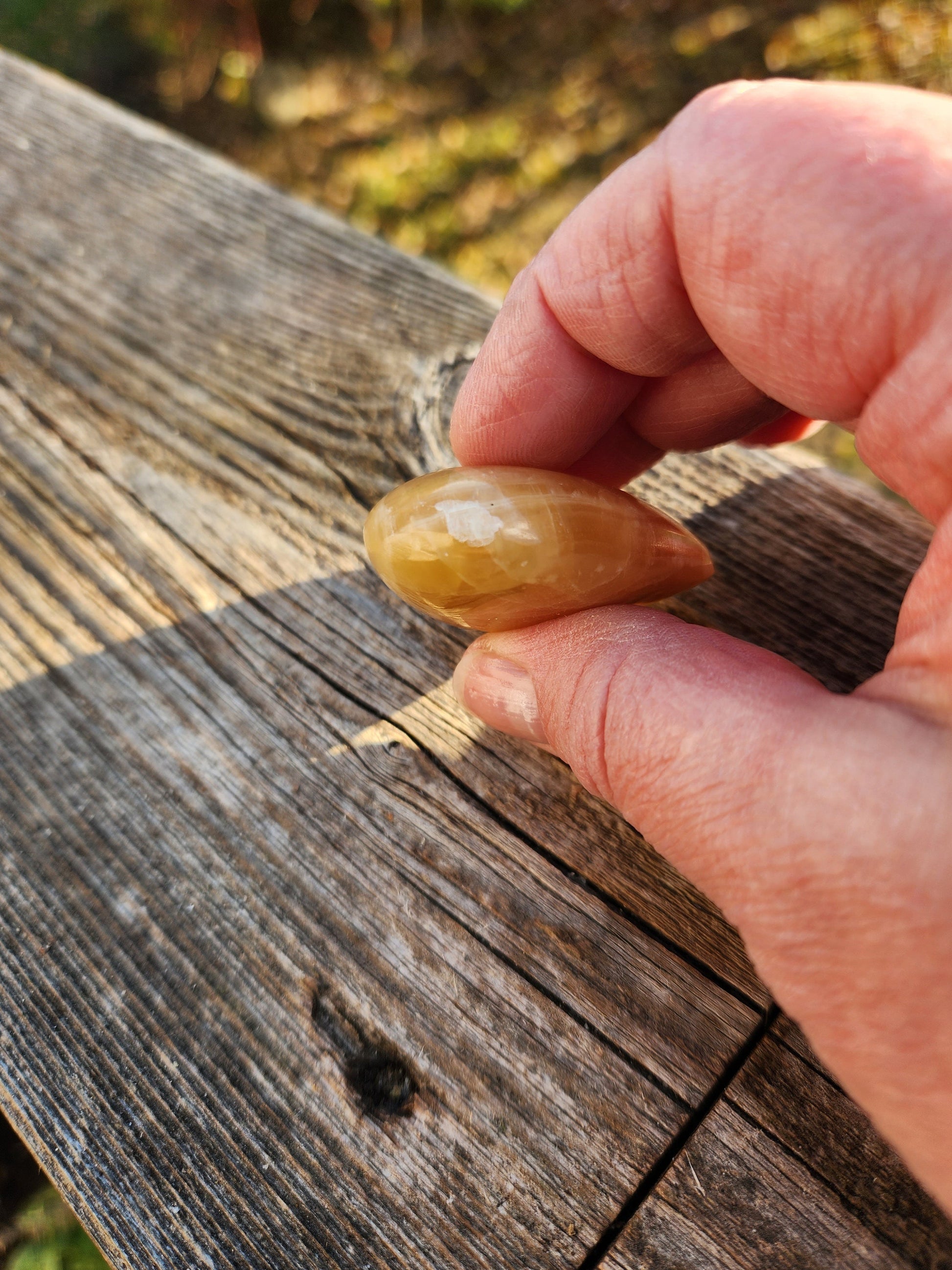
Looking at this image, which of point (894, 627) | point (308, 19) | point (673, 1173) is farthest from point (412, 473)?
point (308, 19)

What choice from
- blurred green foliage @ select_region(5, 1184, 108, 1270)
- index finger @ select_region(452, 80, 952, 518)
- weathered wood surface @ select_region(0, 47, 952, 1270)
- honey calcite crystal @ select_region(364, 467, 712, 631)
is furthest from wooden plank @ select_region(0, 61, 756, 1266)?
blurred green foliage @ select_region(5, 1184, 108, 1270)

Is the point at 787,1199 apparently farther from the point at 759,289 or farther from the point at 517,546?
the point at 759,289

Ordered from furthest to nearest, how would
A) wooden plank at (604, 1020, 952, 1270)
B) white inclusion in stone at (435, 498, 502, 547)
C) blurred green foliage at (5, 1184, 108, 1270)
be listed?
blurred green foliage at (5, 1184, 108, 1270)
white inclusion in stone at (435, 498, 502, 547)
wooden plank at (604, 1020, 952, 1270)

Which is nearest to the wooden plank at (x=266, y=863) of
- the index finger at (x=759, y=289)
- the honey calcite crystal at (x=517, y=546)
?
the honey calcite crystal at (x=517, y=546)

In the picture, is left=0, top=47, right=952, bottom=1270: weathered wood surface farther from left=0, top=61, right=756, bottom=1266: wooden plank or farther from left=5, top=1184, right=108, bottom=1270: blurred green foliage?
left=5, top=1184, right=108, bottom=1270: blurred green foliage

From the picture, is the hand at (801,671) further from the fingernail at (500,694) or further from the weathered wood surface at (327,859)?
the weathered wood surface at (327,859)

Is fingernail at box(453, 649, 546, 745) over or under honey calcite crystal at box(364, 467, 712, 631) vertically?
under

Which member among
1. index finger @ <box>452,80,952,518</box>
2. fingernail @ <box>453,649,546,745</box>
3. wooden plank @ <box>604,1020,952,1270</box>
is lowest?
wooden plank @ <box>604,1020,952,1270</box>

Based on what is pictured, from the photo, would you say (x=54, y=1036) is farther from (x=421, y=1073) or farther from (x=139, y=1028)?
(x=421, y=1073)
